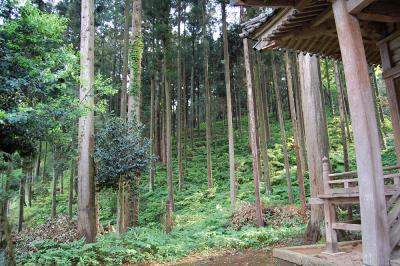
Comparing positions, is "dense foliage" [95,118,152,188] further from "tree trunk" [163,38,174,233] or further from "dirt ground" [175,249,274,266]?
"dirt ground" [175,249,274,266]

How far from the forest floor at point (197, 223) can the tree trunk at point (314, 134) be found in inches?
36.5

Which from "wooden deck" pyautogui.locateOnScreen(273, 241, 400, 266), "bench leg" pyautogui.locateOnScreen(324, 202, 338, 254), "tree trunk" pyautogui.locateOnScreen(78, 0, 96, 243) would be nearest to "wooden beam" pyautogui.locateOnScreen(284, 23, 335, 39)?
"bench leg" pyautogui.locateOnScreen(324, 202, 338, 254)

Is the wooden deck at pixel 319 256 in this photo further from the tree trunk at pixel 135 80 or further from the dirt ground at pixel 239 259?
the tree trunk at pixel 135 80

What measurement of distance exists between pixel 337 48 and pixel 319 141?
2879 mm

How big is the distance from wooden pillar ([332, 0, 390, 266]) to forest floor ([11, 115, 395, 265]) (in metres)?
5.07

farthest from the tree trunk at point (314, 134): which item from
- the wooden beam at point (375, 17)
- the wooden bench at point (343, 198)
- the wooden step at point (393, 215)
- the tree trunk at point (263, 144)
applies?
the tree trunk at point (263, 144)

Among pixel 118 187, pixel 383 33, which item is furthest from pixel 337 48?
pixel 118 187

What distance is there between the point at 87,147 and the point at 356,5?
28.3ft

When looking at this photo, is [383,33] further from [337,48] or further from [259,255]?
[259,255]

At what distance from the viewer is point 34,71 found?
689 cm

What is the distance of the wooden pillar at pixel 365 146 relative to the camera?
10.5ft

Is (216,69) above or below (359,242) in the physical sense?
above

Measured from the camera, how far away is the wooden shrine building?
3.26 meters

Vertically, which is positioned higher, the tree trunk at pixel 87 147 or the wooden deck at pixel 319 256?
the tree trunk at pixel 87 147
